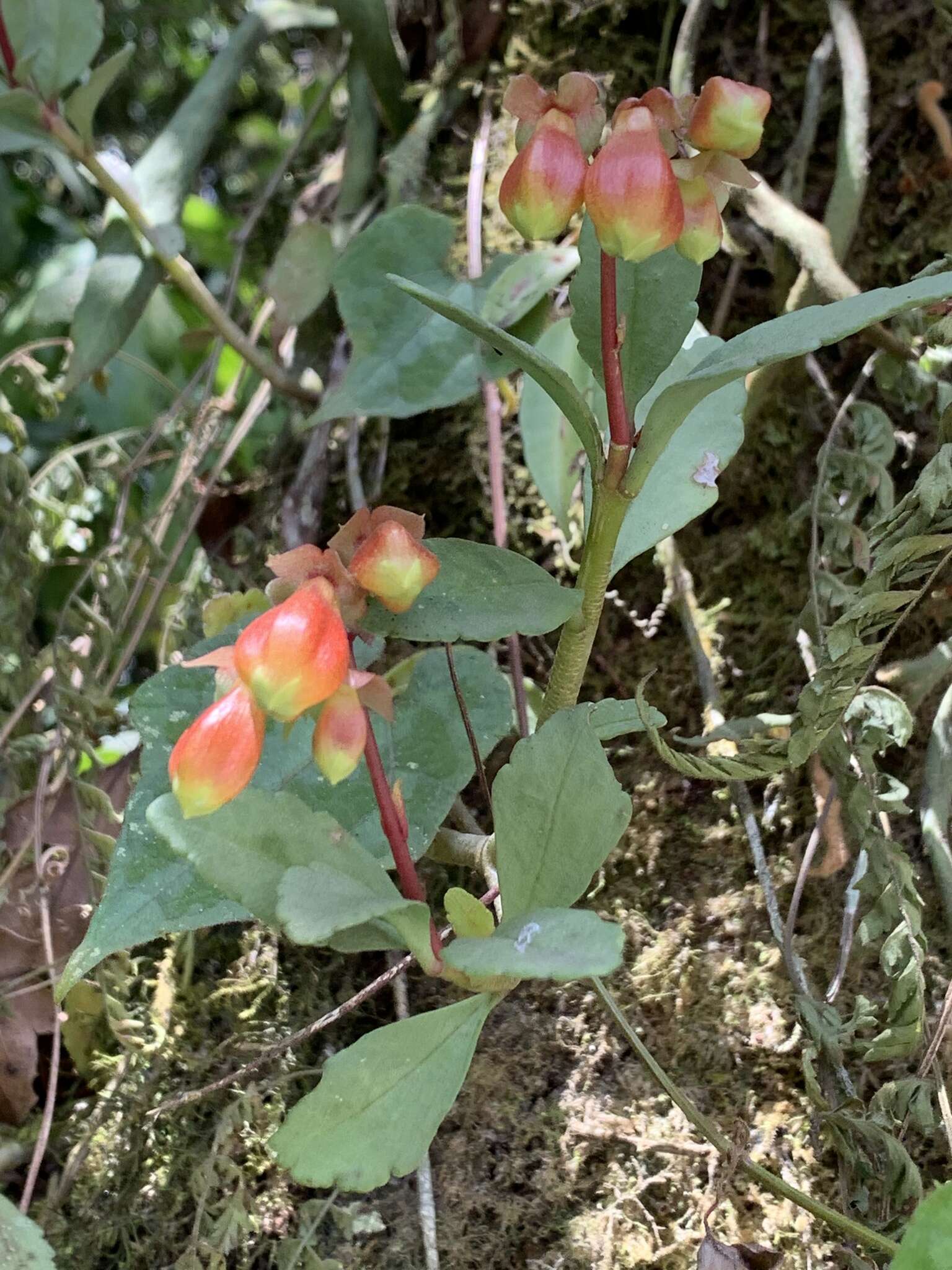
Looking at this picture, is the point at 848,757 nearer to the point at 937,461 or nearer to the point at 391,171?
the point at 937,461

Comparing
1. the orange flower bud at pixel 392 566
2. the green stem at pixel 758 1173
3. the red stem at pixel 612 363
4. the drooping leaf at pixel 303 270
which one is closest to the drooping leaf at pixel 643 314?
the red stem at pixel 612 363

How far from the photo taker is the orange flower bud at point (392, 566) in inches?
18.8

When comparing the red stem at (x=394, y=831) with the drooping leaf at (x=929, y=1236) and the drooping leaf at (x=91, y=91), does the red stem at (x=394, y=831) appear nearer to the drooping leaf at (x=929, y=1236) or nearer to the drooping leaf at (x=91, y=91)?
the drooping leaf at (x=929, y=1236)

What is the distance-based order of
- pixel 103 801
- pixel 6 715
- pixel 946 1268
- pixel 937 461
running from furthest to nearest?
pixel 6 715, pixel 103 801, pixel 937 461, pixel 946 1268

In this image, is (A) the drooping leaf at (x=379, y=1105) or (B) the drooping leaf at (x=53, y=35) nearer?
(A) the drooping leaf at (x=379, y=1105)

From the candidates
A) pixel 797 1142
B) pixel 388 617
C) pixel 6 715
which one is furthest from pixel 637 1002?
pixel 6 715

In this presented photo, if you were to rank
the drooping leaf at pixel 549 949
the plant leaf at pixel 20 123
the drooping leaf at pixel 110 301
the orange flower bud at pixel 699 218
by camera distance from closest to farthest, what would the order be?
the drooping leaf at pixel 549 949 → the orange flower bud at pixel 699 218 → the plant leaf at pixel 20 123 → the drooping leaf at pixel 110 301

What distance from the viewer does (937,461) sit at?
0.58 m

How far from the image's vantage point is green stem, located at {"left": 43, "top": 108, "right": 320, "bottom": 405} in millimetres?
907

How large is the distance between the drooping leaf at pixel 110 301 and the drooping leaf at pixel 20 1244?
0.74 meters

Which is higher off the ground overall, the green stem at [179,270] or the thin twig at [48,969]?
the green stem at [179,270]

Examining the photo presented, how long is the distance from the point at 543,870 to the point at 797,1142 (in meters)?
0.30

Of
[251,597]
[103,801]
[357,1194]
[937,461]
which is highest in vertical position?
[937,461]

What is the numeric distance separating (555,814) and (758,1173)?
0.28m
